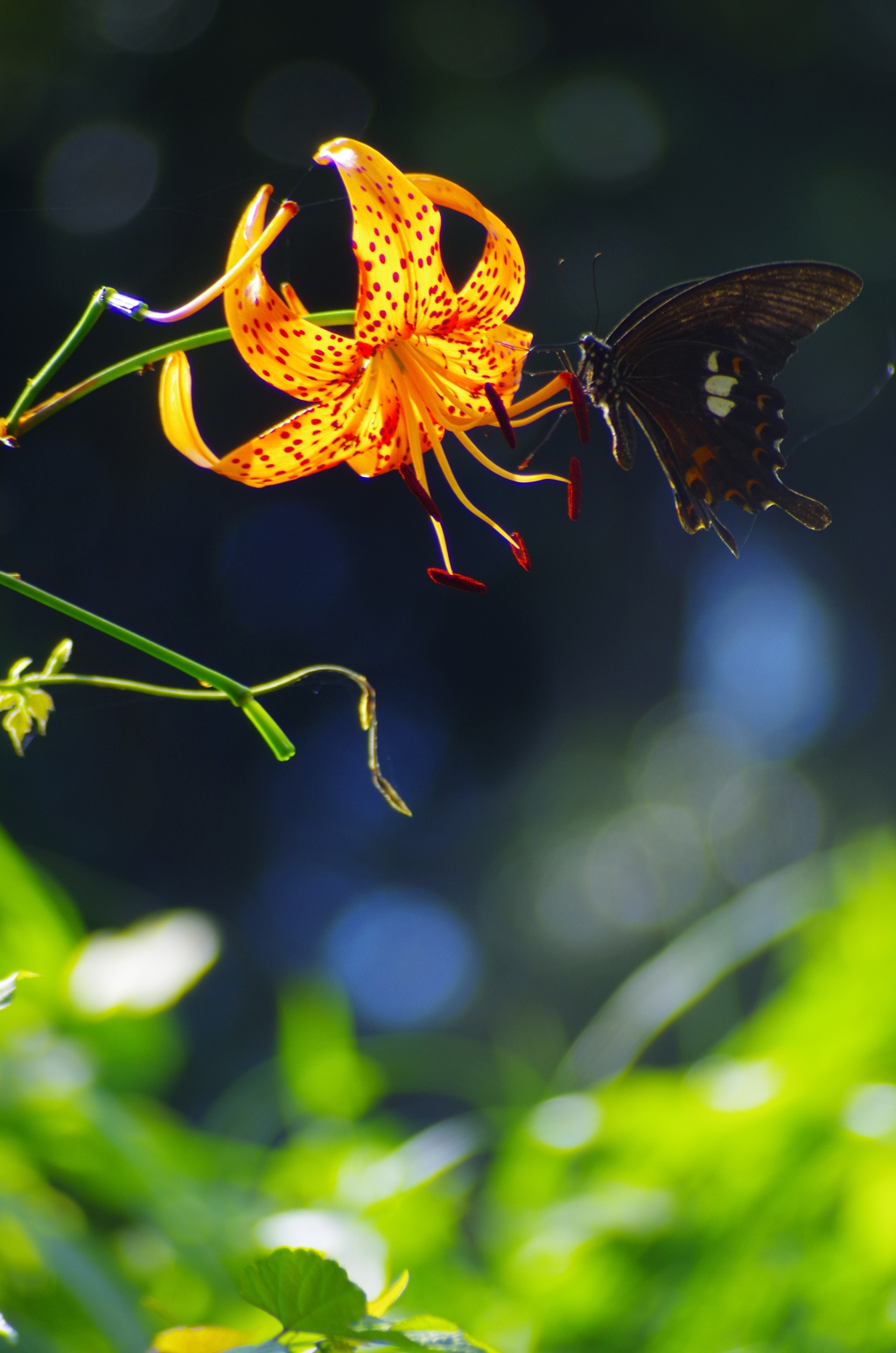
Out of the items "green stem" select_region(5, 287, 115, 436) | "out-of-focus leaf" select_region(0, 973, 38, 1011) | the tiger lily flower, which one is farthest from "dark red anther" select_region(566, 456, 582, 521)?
"out-of-focus leaf" select_region(0, 973, 38, 1011)

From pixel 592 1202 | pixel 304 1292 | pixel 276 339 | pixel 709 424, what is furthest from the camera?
pixel 592 1202

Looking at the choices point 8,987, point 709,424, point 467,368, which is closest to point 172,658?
point 8,987

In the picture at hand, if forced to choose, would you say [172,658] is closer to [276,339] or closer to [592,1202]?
[276,339]

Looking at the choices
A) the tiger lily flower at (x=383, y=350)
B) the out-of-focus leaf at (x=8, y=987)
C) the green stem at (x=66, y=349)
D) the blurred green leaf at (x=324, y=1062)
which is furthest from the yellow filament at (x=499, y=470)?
the blurred green leaf at (x=324, y=1062)

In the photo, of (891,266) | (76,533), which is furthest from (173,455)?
(891,266)

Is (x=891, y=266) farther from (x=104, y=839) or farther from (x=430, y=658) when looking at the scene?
(x=104, y=839)

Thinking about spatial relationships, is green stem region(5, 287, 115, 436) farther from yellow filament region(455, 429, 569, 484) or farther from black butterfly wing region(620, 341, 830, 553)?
black butterfly wing region(620, 341, 830, 553)
